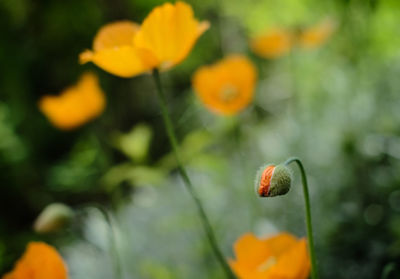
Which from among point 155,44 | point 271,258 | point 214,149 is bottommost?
point 214,149

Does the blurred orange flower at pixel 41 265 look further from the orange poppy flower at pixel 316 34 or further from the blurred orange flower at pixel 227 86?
the orange poppy flower at pixel 316 34

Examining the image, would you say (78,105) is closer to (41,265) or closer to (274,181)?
(41,265)

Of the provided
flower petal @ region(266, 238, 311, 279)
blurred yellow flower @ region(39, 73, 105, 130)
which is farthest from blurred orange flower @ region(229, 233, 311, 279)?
blurred yellow flower @ region(39, 73, 105, 130)

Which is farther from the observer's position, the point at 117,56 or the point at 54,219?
the point at 54,219

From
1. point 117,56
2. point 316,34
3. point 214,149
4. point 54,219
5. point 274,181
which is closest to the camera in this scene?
point 274,181

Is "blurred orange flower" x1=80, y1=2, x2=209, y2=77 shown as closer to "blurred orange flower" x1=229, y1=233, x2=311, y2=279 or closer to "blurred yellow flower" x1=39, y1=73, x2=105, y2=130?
"blurred orange flower" x1=229, y1=233, x2=311, y2=279

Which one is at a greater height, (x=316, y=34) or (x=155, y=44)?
(x=155, y=44)

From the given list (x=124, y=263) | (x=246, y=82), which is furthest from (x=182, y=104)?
(x=246, y=82)

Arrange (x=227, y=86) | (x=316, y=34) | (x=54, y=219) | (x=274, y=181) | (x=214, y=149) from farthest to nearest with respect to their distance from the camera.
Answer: (x=214, y=149) < (x=316, y=34) < (x=227, y=86) < (x=54, y=219) < (x=274, y=181)

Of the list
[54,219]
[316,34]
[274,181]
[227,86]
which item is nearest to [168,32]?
[274,181]
